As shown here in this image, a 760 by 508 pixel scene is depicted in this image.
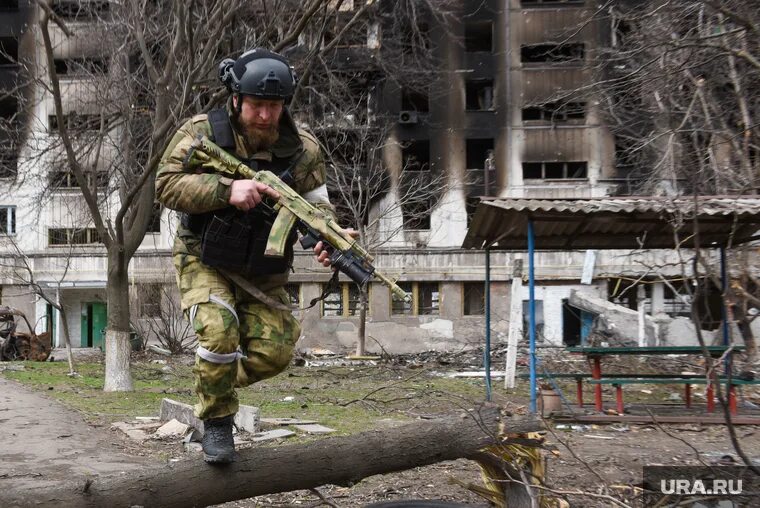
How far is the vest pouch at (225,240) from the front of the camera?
3988 millimetres

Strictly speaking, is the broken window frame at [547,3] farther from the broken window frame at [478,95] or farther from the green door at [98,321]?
the green door at [98,321]

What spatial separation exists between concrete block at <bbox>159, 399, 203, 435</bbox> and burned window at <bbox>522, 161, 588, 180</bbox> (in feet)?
78.2

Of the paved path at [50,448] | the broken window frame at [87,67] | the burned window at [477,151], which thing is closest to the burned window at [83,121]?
the broken window frame at [87,67]

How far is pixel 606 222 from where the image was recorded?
34.8ft

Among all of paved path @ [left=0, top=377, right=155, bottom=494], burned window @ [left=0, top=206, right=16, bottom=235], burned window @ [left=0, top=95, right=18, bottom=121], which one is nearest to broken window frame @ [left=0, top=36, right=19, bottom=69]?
burned window @ [left=0, top=95, right=18, bottom=121]

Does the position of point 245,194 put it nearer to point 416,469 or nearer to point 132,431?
point 416,469

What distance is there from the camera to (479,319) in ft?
100

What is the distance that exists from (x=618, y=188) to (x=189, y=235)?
28247 mm

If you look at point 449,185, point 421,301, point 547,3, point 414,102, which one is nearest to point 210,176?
point 449,185

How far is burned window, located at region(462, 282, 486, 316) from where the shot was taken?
31.1m

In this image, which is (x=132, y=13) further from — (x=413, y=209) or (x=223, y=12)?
(x=413, y=209)

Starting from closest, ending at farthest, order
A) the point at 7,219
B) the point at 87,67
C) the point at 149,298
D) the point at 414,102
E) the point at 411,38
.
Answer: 1. the point at 87,67
2. the point at 149,298
3. the point at 411,38
4. the point at 7,219
5. the point at 414,102

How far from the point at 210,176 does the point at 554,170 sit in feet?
94.9

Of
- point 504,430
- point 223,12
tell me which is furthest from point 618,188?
point 504,430
